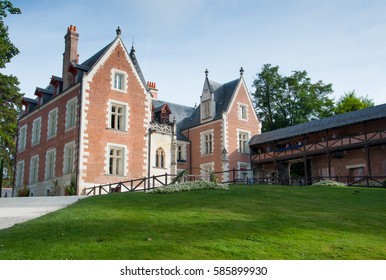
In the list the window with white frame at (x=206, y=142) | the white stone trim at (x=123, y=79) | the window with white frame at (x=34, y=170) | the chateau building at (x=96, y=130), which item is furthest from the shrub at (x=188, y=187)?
the window with white frame at (x=206, y=142)

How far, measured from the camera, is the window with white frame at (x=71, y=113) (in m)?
26.3

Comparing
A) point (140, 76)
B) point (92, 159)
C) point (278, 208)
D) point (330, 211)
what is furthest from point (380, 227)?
point (140, 76)

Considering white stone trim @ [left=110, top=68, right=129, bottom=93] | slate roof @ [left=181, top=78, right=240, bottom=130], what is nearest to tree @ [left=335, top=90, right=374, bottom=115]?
slate roof @ [left=181, top=78, right=240, bottom=130]

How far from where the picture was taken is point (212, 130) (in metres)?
36.0

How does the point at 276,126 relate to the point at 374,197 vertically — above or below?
above

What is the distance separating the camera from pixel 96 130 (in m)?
25.3

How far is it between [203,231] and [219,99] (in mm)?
28347

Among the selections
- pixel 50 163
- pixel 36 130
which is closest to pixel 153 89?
pixel 36 130

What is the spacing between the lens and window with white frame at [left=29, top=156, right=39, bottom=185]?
30.0 m

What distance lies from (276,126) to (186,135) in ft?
34.5

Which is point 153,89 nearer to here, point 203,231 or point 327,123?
point 327,123

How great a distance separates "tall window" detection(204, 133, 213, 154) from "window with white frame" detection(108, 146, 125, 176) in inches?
445

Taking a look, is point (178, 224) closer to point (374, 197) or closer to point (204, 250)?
point (204, 250)

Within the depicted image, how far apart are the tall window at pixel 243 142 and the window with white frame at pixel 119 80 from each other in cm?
1281
